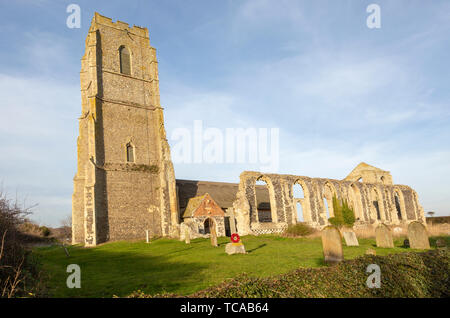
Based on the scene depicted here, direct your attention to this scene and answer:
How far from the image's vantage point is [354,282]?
5.73 metres

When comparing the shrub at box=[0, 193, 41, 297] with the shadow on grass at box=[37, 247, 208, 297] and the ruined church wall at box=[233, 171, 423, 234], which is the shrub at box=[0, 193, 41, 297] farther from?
the ruined church wall at box=[233, 171, 423, 234]

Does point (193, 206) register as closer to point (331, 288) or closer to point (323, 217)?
point (323, 217)

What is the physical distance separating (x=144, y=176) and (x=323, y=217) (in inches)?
637

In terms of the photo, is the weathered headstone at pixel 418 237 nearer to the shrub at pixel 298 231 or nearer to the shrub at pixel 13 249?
the shrub at pixel 298 231

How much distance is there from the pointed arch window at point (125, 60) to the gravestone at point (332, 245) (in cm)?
2547

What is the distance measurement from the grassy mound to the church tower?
19.3 m

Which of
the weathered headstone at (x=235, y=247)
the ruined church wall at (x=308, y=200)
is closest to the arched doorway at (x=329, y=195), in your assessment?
the ruined church wall at (x=308, y=200)

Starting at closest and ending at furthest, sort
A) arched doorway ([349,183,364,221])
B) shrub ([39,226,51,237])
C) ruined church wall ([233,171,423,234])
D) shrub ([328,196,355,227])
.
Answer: ruined church wall ([233,171,423,234]), shrub ([328,196,355,227]), arched doorway ([349,183,364,221]), shrub ([39,226,51,237])

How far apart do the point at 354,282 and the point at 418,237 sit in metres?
9.55

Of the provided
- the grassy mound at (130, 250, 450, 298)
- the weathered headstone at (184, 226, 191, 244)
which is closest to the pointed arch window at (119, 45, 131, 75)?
the weathered headstone at (184, 226, 191, 244)

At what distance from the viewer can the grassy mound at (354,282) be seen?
189 inches

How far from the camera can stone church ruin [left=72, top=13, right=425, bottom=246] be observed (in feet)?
76.6
